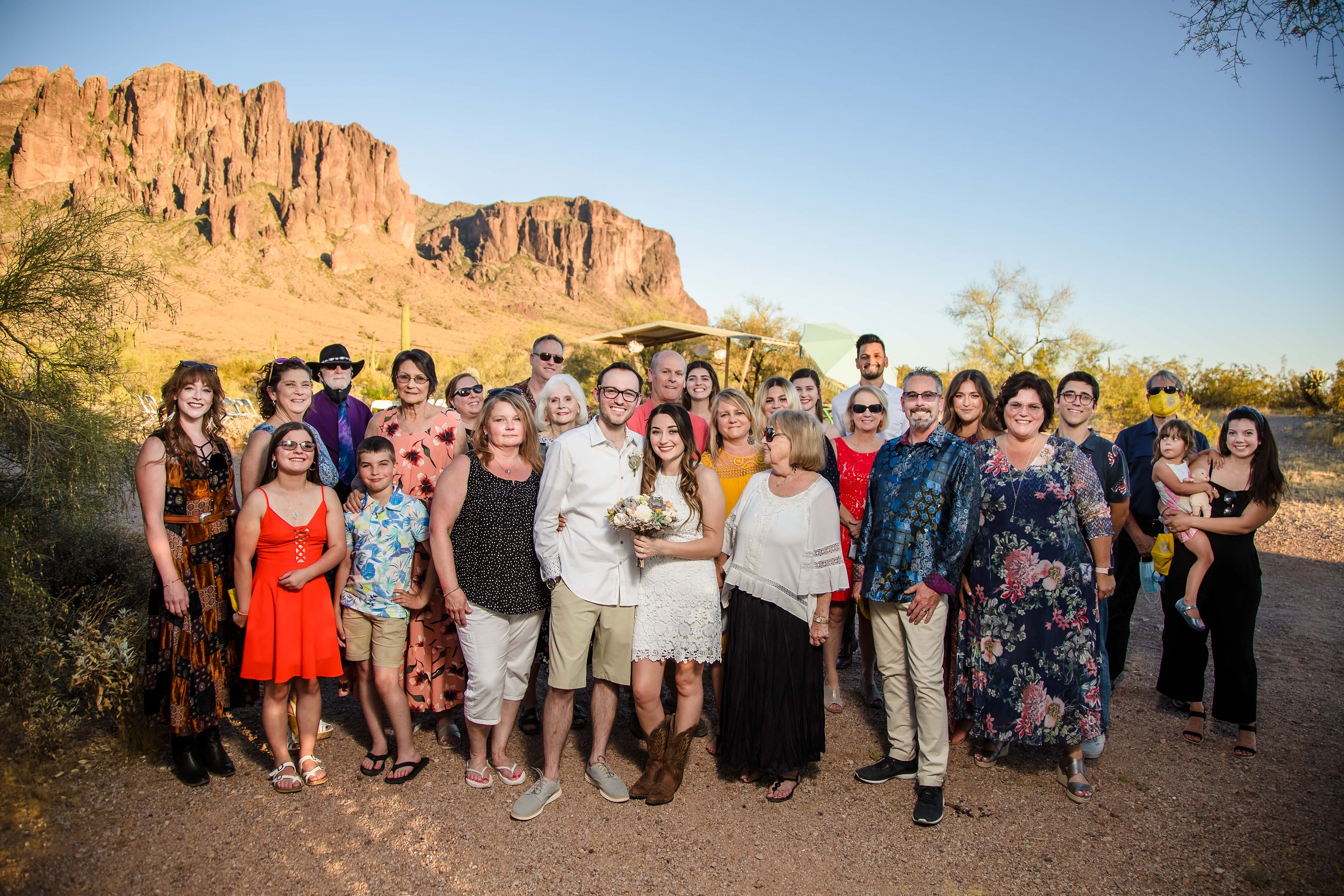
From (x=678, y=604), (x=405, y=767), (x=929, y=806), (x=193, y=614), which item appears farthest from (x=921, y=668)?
(x=193, y=614)

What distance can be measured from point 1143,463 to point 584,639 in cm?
456

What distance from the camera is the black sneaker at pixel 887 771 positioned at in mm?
4000

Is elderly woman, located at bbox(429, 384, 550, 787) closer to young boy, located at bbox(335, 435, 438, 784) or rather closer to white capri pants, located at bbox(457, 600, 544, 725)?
white capri pants, located at bbox(457, 600, 544, 725)

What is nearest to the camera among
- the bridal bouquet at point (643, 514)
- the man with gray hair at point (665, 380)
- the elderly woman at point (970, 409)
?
the bridal bouquet at point (643, 514)

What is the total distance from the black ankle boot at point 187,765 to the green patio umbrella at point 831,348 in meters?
16.7

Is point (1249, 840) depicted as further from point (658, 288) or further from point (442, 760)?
point (658, 288)

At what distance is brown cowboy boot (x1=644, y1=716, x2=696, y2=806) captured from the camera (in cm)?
376

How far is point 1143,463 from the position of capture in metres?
5.41

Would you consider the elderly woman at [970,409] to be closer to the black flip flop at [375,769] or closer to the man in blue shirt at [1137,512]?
the man in blue shirt at [1137,512]

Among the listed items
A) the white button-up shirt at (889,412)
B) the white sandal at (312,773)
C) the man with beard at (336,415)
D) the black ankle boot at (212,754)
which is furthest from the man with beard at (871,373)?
the black ankle boot at (212,754)

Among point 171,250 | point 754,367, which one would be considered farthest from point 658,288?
point 171,250

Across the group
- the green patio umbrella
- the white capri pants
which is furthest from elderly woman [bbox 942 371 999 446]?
the green patio umbrella

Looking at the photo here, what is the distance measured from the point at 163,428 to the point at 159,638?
3.74 feet

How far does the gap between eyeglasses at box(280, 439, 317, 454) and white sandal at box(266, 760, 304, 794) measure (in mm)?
1710
